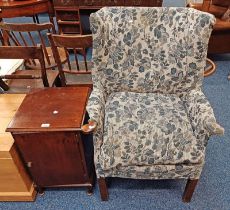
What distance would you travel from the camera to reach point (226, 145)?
1769 millimetres

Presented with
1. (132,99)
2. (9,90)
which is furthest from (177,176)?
(9,90)

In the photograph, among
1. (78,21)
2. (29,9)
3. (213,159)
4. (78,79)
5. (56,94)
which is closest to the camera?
(56,94)

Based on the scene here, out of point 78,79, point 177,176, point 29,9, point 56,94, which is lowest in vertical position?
point 177,176

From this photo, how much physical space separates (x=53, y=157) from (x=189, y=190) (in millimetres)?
811

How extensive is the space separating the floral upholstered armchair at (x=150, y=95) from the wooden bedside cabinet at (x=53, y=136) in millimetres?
103

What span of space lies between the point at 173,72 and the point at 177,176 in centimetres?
62

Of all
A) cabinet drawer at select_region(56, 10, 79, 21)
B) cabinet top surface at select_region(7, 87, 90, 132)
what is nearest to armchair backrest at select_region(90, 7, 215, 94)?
cabinet top surface at select_region(7, 87, 90, 132)

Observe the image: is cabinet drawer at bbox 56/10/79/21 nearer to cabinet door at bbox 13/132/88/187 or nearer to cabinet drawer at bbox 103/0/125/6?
cabinet drawer at bbox 103/0/125/6

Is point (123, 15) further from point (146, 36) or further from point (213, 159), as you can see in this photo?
point (213, 159)

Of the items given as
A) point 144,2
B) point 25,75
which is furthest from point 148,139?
point 144,2

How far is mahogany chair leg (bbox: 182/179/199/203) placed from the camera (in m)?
1.31

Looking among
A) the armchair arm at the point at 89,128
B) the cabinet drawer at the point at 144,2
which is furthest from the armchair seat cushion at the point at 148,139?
the cabinet drawer at the point at 144,2

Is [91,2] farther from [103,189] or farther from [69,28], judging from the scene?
[103,189]

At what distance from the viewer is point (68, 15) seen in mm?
2672
